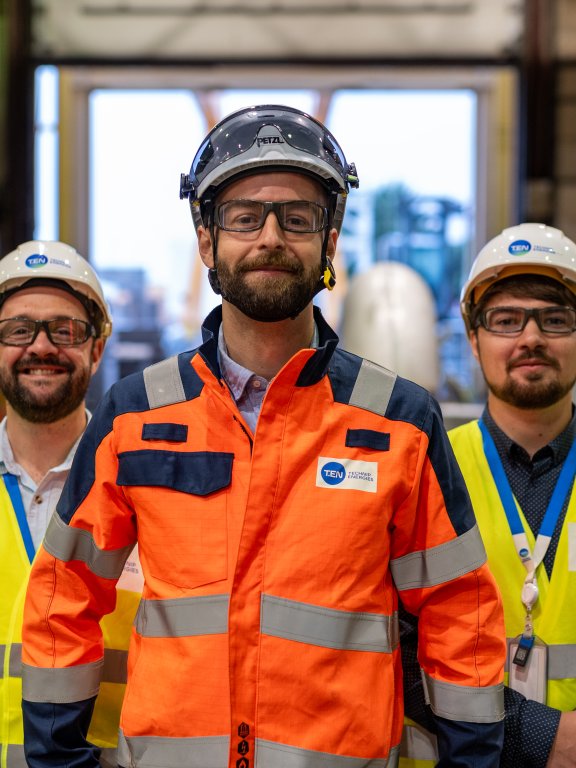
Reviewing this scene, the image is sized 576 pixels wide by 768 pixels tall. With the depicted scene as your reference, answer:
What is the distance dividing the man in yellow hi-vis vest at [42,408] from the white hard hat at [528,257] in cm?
117

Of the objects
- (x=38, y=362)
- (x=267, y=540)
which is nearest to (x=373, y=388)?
(x=267, y=540)

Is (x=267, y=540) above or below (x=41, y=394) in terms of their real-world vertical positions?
below

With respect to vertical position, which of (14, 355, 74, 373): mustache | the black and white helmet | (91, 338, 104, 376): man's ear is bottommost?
(14, 355, 74, 373): mustache

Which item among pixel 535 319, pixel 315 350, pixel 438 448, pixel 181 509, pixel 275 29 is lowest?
pixel 181 509

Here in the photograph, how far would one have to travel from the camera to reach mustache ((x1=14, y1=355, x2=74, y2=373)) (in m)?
2.50

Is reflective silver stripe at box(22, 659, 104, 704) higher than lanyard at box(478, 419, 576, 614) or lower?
lower

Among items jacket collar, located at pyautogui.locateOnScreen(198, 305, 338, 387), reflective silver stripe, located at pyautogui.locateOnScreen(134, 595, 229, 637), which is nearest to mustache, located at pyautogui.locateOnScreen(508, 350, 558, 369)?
jacket collar, located at pyautogui.locateOnScreen(198, 305, 338, 387)

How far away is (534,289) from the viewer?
2402 mm

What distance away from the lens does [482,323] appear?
245 centimetres

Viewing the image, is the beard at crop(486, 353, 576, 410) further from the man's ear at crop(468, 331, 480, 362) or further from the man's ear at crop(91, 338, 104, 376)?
the man's ear at crop(91, 338, 104, 376)

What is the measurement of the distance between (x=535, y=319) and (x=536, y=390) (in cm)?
19

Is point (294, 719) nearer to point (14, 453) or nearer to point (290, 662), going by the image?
point (290, 662)

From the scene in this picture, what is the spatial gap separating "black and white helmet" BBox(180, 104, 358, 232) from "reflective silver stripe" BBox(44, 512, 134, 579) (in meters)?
0.74

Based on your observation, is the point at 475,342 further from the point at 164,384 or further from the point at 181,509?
the point at 181,509
